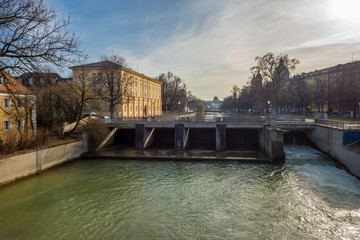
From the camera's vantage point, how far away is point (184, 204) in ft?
42.7

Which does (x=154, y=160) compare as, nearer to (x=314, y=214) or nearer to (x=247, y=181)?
(x=247, y=181)

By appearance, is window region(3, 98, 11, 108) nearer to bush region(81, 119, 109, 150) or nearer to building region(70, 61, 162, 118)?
bush region(81, 119, 109, 150)

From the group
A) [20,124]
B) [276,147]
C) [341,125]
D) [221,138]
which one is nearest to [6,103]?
[20,124]

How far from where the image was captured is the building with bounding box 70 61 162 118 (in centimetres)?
4347

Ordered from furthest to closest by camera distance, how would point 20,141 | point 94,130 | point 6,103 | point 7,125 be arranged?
point 94,130, point 7,125, point 6,103, point 20,141

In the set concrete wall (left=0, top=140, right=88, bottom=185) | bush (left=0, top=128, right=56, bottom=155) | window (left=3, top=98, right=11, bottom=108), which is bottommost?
concrete wall (left=0, top=140, right=88, bottom=185)

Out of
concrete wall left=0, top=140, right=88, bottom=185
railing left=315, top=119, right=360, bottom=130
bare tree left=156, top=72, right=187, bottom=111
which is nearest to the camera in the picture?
concrete wall left=0, top=140, right=88, bottom=185

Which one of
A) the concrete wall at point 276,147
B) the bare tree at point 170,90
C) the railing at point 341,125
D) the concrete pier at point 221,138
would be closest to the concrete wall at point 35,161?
the concrete pier at point 221,138

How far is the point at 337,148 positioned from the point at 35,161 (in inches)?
1070

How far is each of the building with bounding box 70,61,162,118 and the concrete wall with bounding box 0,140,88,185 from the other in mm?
12676

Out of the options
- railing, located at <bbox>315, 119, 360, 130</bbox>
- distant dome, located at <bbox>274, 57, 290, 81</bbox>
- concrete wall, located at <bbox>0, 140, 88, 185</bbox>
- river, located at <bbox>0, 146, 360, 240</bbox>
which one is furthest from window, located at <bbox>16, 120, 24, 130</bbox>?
distant dome, located at <bbox>274, 57, 290, 81</bbox>

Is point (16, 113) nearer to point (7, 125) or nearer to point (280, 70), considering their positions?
point (7, 125)

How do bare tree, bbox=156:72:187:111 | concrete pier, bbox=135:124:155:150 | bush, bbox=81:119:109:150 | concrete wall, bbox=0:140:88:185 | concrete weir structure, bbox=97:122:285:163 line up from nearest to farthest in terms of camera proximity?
1. concrete wall, bbox=0:140:88:185
2. bush, bbox=81:119:109:150
3. concrete weir structure, bbox=97:122:285:163
4. concrete pier, bbox=135:124:155:150
5. bare tree, bbox=156:72:187:111

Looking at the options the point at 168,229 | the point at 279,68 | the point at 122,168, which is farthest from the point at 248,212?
the point at 279,68
